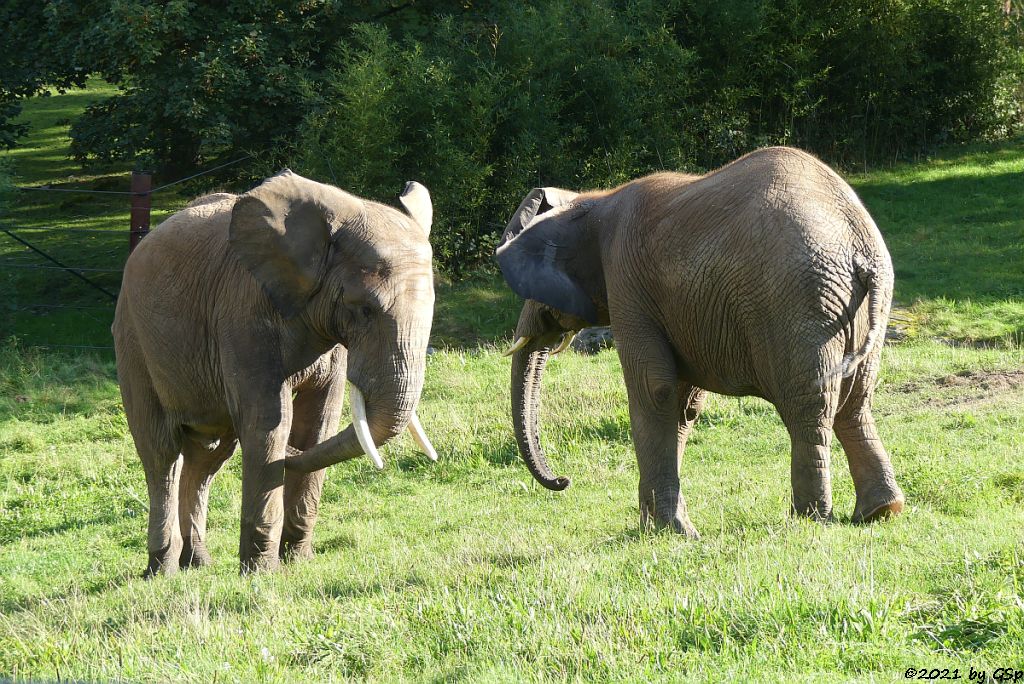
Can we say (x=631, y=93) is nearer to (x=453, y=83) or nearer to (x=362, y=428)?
(x=453, y=83)

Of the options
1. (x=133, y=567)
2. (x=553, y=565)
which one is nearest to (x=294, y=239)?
(x=553, y=565)

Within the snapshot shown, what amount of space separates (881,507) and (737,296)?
5.75 ft

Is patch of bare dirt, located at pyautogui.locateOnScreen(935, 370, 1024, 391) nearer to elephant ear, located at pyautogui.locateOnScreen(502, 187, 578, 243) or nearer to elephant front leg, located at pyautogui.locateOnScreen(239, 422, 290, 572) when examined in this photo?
elephant ear, located at pyautogui.locateOnScreen(502, 187, 578, 243)

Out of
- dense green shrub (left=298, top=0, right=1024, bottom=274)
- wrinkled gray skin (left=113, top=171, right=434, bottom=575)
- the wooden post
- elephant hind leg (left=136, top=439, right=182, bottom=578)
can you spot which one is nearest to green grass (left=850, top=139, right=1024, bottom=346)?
dense green shrub (left=298, top=0, right=1024, bottom=274)

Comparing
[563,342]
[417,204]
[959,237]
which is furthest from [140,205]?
[959,237]

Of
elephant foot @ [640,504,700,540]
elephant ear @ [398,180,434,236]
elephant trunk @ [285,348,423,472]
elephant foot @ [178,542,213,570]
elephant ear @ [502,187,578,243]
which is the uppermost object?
elephant ear @ [398,180,434,236]

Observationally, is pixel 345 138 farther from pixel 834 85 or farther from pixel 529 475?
pixel 834 85

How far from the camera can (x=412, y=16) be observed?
77.9 feet

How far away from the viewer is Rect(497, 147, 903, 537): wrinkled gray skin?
737 cm

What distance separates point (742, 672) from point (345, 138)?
1660cm

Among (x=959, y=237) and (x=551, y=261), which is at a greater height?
(x=551, y=261)

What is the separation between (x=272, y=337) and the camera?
8.01 m

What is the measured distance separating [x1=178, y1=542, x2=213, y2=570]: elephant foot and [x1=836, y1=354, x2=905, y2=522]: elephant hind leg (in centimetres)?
498

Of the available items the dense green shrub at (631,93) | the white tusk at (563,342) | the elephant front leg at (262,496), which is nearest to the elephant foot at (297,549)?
the elephant front leg at (262,496)
